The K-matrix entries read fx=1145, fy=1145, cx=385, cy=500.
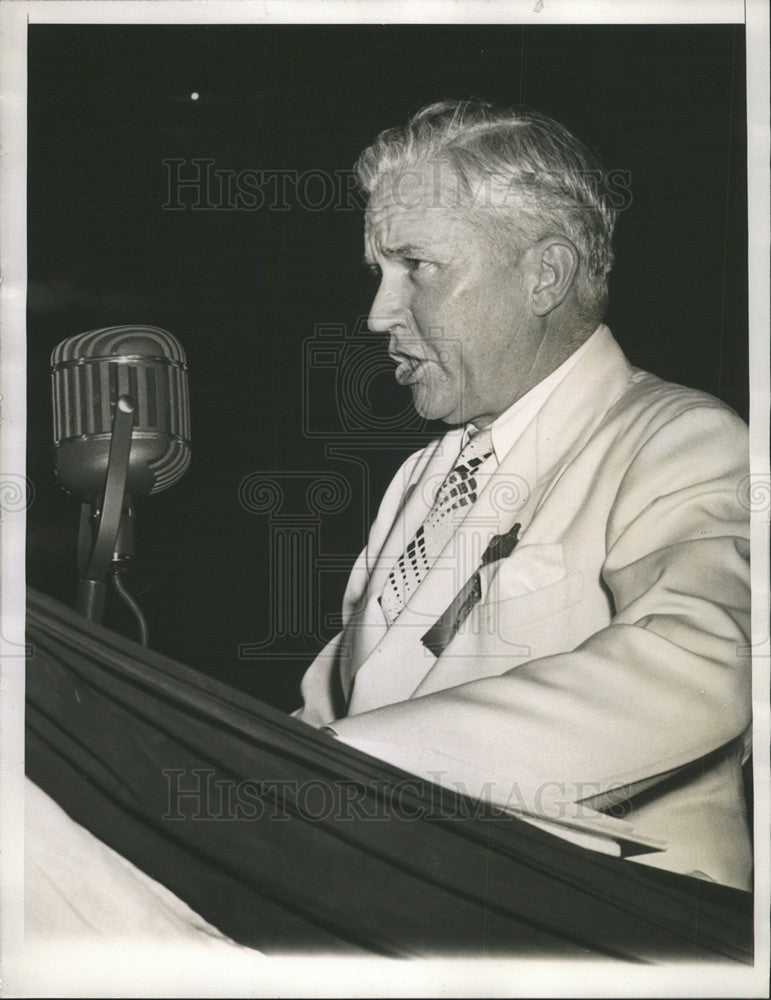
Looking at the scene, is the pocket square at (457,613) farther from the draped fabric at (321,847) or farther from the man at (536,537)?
the draped fabric at (321,847)

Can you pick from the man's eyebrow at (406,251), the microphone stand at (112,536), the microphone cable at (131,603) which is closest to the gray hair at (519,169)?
the man's eyebrow at (406,251)

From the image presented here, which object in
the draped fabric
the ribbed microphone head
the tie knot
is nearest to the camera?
the draped fabric

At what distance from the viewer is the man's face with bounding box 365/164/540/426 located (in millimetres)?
2186

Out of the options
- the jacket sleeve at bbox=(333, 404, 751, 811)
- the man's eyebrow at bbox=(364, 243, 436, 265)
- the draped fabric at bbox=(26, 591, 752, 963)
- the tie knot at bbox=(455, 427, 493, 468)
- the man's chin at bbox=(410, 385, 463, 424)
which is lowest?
the draped fabric at bbox=(26, 591, 752, 963)

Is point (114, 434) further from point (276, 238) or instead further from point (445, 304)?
point (445, 304)

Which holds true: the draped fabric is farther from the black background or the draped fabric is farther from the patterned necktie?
the patterned necktie

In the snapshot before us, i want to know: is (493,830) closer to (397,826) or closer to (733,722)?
(397,826)

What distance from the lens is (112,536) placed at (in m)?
2.08

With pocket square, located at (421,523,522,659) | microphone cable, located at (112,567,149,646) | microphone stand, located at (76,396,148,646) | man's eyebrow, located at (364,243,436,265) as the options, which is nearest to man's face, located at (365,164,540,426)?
man's eyebrow, located at (364,243,436,265)

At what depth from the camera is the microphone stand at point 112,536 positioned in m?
2.07

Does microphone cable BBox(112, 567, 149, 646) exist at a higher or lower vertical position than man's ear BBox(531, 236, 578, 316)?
lower

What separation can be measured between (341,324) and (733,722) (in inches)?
41.2

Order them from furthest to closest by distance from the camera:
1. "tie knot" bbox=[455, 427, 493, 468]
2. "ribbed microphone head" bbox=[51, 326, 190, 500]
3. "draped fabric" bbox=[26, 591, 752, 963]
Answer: "tie knot" bbox=[455, 427, 493, 468] → "ribbed microphone head" bbox=[51, 326, 190, 500] → "draped fabric" bbox=[26, 591, 752, 963]

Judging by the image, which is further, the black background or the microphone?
the black background
